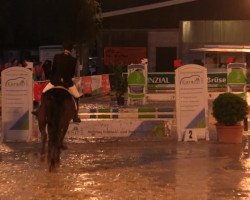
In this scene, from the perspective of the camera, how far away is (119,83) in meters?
27.7

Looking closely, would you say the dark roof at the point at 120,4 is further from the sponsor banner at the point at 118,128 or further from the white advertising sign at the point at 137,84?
the sponsor banner at the point at 118,128

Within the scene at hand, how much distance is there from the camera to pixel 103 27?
47562 millimetres

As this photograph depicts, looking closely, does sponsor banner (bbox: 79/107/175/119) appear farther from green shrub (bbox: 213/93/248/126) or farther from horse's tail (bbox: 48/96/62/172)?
horse's tail (bbox: 48/96/62/172)

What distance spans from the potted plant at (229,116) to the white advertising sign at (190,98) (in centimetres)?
35

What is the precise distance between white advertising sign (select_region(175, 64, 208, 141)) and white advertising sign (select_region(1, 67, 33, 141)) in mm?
3170

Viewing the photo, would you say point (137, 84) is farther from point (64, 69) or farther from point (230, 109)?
point (64, 69)

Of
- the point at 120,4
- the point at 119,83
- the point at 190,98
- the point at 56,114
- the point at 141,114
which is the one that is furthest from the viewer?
the point at 120,4

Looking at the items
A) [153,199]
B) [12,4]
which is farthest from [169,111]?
[12,4]

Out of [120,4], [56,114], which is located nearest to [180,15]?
[120,4]

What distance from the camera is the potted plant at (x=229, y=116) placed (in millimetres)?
15250

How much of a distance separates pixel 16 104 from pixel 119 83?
12059 mm

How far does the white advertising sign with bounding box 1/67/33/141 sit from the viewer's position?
15.9 meters

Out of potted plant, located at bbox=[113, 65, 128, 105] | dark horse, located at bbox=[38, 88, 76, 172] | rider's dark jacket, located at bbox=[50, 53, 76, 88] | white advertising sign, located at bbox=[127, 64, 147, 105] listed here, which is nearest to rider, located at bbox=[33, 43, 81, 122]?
rider's dark jacket, located at bbox=[50, 53, 76, 88]

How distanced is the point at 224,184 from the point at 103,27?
37144 millimetres
